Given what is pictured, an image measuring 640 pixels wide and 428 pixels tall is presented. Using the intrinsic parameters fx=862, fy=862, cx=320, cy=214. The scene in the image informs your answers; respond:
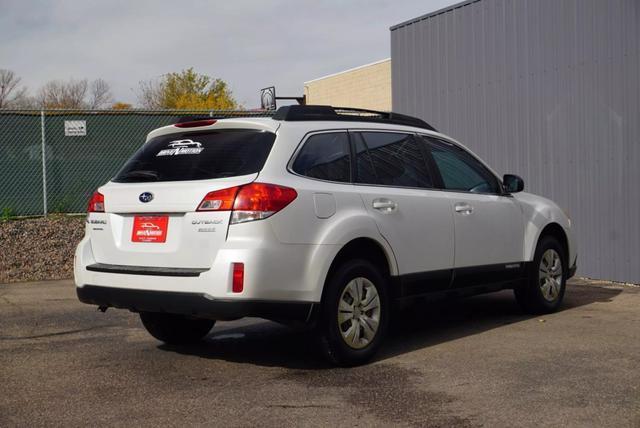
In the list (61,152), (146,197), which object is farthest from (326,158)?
(61,152)

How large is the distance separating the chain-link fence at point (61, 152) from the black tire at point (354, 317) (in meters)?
8.74

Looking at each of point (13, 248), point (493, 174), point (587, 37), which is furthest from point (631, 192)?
point (13, 248)

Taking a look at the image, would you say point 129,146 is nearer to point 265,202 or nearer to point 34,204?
point 34,204

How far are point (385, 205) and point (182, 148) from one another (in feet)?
5.25

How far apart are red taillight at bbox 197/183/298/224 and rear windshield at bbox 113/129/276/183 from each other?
0.18 metres

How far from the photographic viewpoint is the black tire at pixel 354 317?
240 inches

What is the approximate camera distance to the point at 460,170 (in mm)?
7824

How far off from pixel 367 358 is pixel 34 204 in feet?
33.6

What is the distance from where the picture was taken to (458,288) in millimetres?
7367

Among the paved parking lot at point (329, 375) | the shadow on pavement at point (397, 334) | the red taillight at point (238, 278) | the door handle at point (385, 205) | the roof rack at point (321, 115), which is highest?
the roof rack at point (321, 115)

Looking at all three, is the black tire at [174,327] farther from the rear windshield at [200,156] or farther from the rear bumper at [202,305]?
the rear windshield at [200,156]

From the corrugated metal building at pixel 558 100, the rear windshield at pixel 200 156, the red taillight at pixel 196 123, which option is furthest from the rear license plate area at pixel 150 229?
the corrugated metal building at pixel 558 100

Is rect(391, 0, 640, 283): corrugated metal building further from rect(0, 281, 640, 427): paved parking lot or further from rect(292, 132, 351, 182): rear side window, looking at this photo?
rect(292, 132, 351, 182): rear side window

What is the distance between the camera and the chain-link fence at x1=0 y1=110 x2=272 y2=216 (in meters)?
15.0
